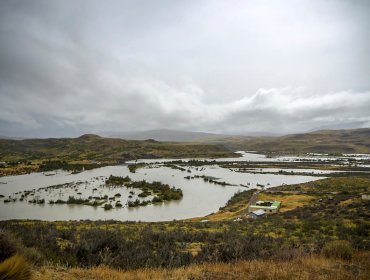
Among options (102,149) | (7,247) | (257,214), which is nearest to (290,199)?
(257,214)

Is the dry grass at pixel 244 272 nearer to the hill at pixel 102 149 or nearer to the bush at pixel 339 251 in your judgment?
the bush at pixel 339 251

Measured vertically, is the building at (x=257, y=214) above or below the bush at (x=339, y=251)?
below

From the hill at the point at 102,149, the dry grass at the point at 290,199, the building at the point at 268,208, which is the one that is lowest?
the dry grass at the point at 290,199

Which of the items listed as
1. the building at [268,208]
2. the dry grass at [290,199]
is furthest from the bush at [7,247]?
the dry grass at [290,199]

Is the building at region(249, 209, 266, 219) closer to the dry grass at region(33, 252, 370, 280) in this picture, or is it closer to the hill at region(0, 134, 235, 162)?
the dry grass at region(33, 252, 370, 280)

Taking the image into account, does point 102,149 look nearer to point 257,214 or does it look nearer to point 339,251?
point 257,214

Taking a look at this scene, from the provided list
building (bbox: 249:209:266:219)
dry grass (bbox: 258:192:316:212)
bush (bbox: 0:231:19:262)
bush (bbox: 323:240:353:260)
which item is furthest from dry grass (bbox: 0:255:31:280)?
dry grass (bbox: 258:192:316:212)
